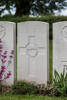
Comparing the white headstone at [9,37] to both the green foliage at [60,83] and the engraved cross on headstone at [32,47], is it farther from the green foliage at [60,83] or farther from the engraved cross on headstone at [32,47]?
the green foliage at [60,83]

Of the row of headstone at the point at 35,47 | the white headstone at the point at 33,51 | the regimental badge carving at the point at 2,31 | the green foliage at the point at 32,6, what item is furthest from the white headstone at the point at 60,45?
the green foliage at the point at 32,6

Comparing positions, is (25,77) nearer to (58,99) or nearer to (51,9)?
(58,99)

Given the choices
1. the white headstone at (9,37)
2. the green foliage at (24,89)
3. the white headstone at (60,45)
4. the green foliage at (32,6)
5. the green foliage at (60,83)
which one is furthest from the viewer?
the green foliage at (32,6)

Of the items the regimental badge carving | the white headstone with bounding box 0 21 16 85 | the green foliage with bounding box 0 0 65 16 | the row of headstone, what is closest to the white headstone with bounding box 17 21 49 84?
the row of headstone

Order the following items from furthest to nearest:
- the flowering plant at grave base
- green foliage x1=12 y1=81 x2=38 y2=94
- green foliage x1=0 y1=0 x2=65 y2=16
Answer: green foliage x1=0 y1=0 x2=65 y2=16 → the flowering plant at grave base → green foliage x1=12 y1=81 x2=38 y2=94

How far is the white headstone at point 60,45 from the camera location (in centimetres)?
476

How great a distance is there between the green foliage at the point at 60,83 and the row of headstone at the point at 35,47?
0.83ft

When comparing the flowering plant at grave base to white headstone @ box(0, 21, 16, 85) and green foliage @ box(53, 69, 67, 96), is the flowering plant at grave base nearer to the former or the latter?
white headstone @ box(0, 21, 16, 85)

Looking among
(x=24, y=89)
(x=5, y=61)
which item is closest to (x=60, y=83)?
(x=24, y=89)

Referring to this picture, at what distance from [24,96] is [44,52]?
103cm

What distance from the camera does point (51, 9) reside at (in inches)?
989

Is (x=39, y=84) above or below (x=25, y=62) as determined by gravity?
below

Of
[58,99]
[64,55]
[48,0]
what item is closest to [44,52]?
[64,55]

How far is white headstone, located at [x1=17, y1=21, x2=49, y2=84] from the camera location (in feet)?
15.9
